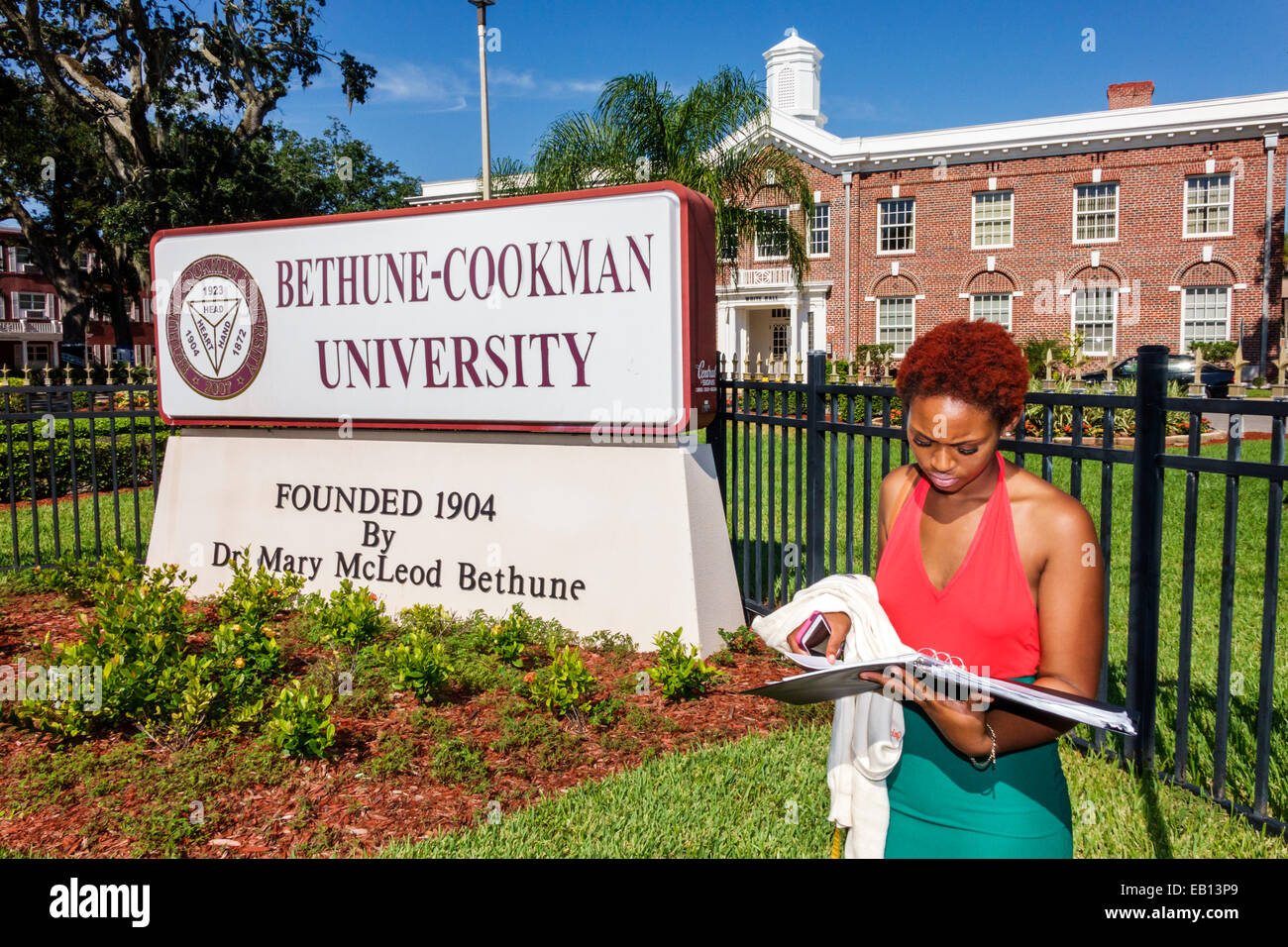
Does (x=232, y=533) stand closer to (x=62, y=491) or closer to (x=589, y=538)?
(x=589, y=538)

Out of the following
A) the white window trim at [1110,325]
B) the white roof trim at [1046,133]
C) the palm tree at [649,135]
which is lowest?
the white window trim at [1110,325]

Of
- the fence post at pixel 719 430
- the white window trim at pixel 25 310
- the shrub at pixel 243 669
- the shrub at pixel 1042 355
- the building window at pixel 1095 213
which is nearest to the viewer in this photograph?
the shrub at pixel 243 669

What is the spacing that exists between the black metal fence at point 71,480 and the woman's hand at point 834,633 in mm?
6345

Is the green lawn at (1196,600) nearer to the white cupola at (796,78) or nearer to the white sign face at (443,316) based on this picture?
the white sign face at (443,316)

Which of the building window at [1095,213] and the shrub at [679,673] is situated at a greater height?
the building window at [1095,213]

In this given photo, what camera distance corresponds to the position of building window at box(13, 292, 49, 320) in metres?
58.2

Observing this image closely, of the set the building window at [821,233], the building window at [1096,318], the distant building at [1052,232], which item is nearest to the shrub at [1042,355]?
the distant building at [1052,232]

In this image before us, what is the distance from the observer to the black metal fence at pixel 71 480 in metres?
7.91

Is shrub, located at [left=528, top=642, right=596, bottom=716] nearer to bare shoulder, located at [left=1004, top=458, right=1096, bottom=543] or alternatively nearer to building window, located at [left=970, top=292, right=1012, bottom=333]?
bare shoulder, located at [left=1004, top=458, right=1096, bottom=543]

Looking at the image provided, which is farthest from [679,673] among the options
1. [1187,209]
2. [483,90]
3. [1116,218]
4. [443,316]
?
[1187,209]

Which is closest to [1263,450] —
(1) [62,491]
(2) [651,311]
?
(2) [651,311]

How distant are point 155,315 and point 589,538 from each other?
408 centimetres

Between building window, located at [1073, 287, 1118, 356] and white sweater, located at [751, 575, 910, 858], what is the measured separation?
3222 centimetres

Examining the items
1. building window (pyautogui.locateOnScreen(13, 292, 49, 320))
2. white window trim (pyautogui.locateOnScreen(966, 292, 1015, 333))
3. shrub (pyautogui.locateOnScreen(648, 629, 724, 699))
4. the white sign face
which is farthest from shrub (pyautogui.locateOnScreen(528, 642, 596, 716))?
building window (pyautogui.locateOnScreen(13, 292, 49, 320))
